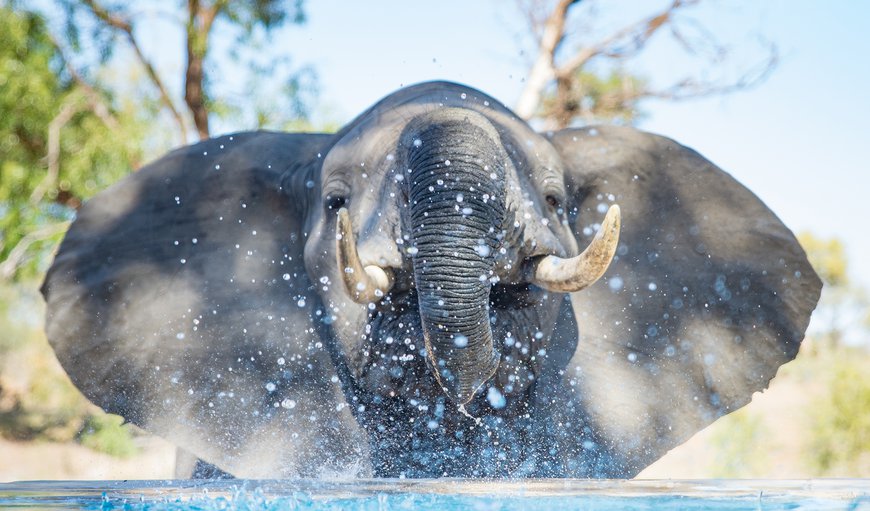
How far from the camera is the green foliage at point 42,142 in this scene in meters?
11.1

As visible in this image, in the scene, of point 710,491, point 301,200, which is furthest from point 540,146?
point 710,491

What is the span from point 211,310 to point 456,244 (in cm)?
139

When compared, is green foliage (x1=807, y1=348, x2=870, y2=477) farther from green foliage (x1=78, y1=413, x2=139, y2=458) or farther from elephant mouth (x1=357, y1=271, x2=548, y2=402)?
elephant mouth (x1=357, y1=271, x2=548, y2=402)

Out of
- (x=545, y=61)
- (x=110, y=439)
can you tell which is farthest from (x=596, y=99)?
(x=110, y=439)

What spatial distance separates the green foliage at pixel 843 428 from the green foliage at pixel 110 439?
7.86 metres

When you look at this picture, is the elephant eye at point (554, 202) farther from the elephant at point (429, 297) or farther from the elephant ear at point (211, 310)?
the elephant ear at point (211, 310)

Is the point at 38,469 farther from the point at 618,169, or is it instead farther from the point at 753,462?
the point at 618,169

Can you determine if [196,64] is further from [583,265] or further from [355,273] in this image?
[583,265]

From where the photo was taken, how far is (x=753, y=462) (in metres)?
10.7

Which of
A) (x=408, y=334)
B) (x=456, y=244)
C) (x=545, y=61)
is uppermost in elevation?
(x=456, y=244)

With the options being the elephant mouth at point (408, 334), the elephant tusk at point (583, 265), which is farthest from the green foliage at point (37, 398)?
the elephant tusk at point (583, 265)

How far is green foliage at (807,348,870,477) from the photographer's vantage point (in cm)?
1027

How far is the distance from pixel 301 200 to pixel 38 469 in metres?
10.5

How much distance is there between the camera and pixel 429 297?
2691mm
